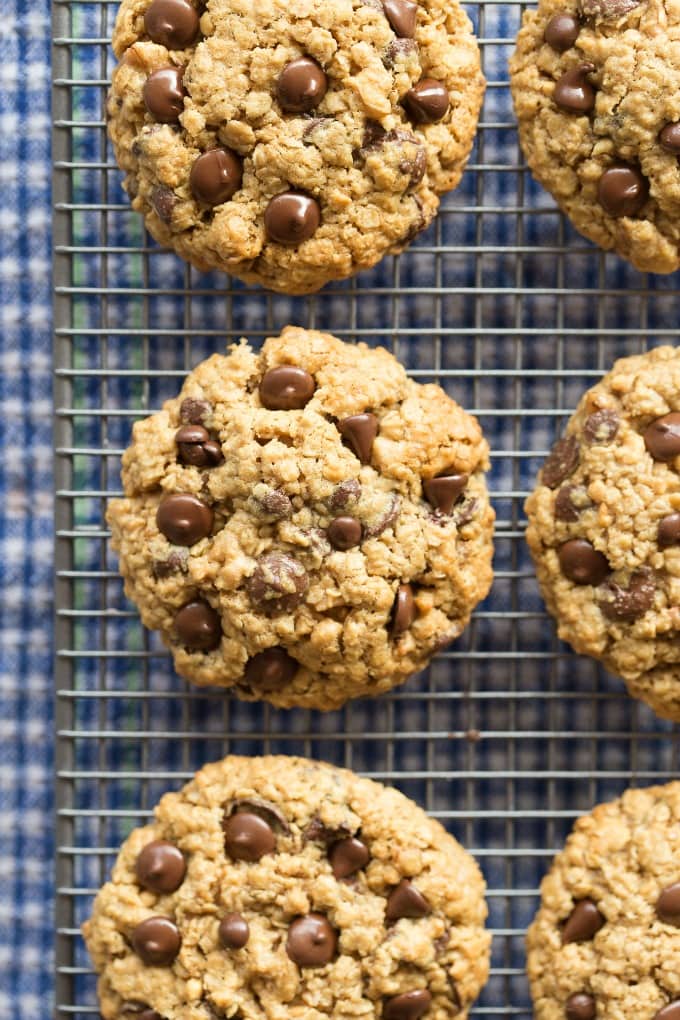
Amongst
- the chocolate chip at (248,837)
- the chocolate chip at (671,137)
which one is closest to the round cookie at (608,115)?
the chocolate chip at (671,137)

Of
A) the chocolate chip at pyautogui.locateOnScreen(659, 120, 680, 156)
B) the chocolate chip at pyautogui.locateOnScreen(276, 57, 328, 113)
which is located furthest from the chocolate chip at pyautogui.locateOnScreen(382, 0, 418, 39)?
the chocolate chip at pyautogui.locateOnScreen(659, 120, 680, 156)

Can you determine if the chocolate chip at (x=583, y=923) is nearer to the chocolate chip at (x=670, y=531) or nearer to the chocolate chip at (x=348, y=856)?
the chocolate chip at (x=348, y=856)

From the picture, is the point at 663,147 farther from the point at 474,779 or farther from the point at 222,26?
the point at 474,779

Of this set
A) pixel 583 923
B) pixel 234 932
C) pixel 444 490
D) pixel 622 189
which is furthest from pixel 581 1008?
pixel 622 189

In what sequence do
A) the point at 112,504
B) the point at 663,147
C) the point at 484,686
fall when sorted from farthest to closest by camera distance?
1. the point at 484,686
2. the point at 112,504
3. the point at 663,147

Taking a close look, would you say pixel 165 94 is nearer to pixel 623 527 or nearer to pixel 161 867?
pixel 623 527

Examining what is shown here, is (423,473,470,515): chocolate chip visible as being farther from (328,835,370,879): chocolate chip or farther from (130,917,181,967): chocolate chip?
(130,917,181,967): chocolate chip

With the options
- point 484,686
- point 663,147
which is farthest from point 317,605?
point 663,147
